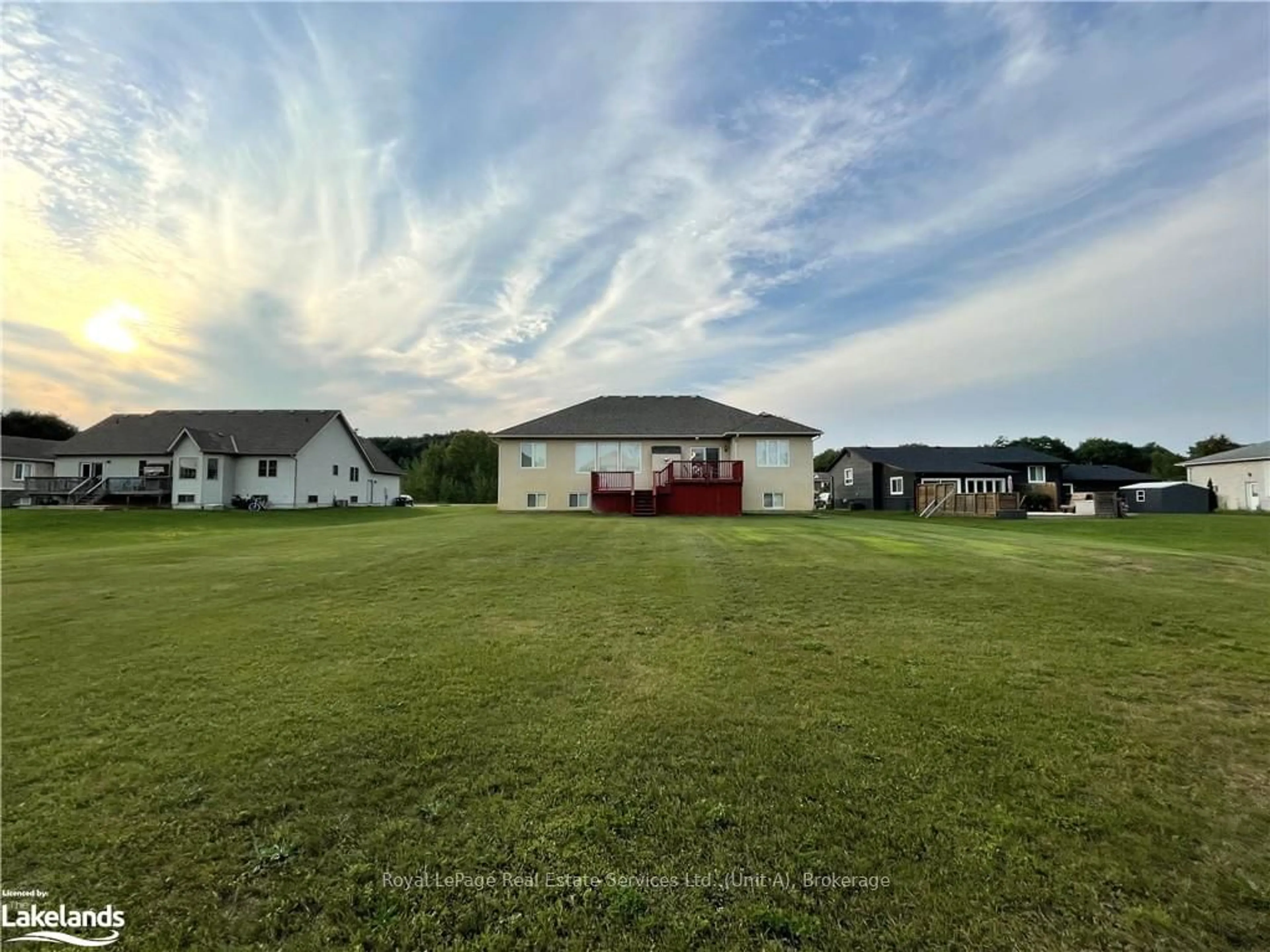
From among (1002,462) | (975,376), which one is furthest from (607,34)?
(1002,462)

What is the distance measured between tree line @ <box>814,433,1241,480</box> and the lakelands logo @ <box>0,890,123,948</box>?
60.0 m

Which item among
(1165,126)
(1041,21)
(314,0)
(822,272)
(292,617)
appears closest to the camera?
(292,617)

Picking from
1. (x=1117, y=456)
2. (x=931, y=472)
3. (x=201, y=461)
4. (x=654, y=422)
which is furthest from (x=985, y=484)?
(x=201, y=461)

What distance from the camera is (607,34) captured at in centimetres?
1239

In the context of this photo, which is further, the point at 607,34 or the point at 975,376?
the point at 975,376

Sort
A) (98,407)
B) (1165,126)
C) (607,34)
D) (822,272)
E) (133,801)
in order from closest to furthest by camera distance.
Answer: (133,801), (607,34), (1165,126), (822,272), (98,407)

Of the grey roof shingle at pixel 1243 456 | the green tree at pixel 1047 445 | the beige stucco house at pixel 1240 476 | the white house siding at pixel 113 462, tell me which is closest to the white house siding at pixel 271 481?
the white house siding at pixel 113 462

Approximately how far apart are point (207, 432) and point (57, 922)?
127 ft

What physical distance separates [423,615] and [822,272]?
18.2 metres

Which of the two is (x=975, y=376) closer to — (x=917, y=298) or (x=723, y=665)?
(x=917, y=298)

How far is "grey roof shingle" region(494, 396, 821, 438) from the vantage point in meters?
26.6

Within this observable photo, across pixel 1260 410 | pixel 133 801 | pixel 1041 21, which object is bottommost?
pixel 133 801

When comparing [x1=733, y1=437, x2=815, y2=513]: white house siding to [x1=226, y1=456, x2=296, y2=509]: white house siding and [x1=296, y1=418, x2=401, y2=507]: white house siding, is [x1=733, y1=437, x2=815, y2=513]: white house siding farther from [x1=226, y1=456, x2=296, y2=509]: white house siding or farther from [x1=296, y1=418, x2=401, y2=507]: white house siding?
[x1=226, y1=456, x2=296, y2=509]: white house siding

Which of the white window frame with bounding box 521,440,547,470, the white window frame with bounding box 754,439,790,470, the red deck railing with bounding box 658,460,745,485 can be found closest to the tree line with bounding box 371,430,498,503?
the white window frame with bounding box 521,440,547,470
